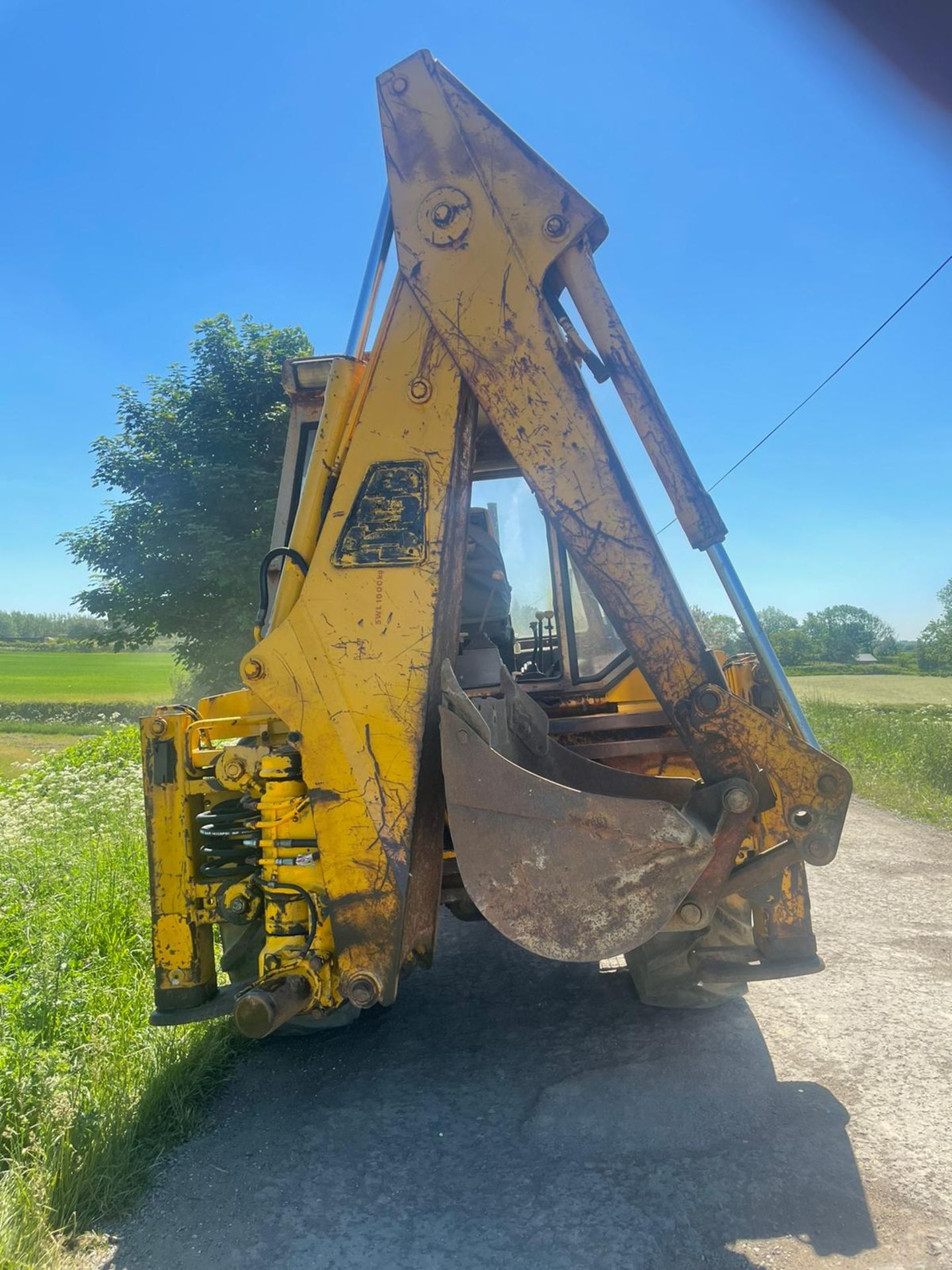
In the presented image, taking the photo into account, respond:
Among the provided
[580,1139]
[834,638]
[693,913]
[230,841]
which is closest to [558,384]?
[693,913]

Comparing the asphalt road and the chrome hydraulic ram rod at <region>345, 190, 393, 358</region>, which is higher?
the chrome hydraulic ram rod at <region>345, 190, 393, 358</region>

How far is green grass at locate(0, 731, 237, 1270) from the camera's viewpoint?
2.63 m

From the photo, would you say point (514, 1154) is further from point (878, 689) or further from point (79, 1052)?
point (878, 689)

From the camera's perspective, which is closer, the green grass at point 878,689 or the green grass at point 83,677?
the green grass at point 878,689

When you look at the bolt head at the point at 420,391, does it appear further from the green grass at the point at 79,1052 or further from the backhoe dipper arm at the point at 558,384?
the green grass at the point at 79,1052

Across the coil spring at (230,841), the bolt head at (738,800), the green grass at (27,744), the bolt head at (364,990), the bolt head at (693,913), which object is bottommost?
the green grass at (27,744)

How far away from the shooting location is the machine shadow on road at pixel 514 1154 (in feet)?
7.95

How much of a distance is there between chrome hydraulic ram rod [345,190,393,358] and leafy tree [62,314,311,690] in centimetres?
1137

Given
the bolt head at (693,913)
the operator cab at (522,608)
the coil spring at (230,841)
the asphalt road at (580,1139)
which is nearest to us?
the asphalt road at (580,1139)

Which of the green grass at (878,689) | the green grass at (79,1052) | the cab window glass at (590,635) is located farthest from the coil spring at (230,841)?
the green grass at (878,689)

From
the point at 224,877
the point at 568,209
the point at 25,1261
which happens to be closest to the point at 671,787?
the point at 224,877

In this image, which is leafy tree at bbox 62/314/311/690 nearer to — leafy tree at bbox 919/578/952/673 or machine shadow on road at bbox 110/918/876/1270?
machine shadow on road at bbox 110/918/876/1270

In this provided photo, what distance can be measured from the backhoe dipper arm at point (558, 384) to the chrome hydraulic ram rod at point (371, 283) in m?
0.31

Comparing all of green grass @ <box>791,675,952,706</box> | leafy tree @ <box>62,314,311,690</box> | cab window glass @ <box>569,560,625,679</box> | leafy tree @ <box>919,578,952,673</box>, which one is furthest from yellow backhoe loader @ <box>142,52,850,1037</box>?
leafy tree @ <box>919,578,952,673</box>
